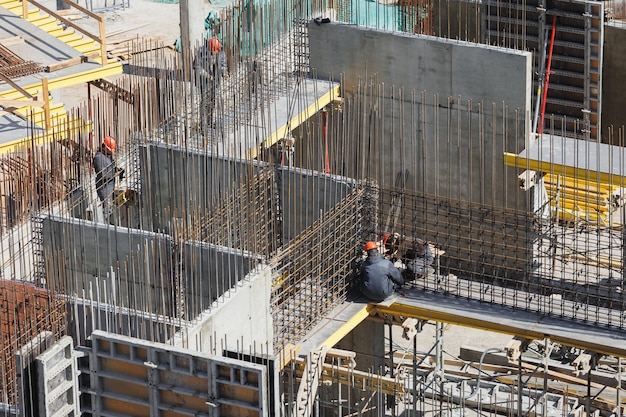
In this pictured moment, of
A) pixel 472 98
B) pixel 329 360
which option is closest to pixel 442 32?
pixel 472 98

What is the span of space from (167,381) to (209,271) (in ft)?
9.53

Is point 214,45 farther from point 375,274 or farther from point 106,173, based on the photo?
point 375,274

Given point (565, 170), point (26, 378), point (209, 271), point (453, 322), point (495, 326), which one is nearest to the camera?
point (26, 378)

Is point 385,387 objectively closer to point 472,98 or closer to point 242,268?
point 242,268

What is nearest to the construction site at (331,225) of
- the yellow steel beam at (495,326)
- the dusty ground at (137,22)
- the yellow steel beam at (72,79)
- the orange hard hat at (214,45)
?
the yellow steel beam at (495,326)

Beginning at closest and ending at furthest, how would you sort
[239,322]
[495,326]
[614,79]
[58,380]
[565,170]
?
[58,380]
[239,322]
[495,326]
[565,170]
[614,79]

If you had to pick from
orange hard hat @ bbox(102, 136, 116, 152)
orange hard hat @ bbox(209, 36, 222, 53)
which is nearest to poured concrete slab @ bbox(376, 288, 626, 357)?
orange hard hat @ bbox(102, 136, 116, 152)

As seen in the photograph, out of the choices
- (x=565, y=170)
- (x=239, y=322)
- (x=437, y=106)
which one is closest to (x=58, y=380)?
(x=239, y=322)

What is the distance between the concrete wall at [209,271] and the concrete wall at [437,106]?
18.1ft

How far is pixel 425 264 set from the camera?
87.1 ft

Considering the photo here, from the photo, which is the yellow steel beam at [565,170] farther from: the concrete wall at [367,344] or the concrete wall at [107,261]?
the concrete wall at [107,261]

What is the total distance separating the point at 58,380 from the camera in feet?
71.4

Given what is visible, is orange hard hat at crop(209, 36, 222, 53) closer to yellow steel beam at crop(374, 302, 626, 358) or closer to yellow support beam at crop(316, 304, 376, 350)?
yellow support beam at crop(316, 304, 376, 350)

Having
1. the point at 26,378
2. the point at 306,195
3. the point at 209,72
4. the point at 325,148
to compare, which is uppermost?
the point at 209,72
